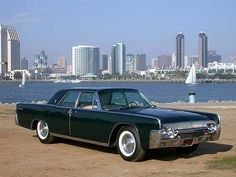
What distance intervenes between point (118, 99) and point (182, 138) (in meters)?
1.93

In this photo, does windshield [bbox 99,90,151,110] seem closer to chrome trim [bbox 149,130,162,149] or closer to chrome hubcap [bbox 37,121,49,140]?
chrome trim [bbox 149,130,162,149]

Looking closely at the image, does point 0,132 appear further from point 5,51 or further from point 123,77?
point 123,77

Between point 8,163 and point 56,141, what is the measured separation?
2899mm

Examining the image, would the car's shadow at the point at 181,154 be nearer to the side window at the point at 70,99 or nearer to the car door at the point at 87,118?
the car door at the point at 87,118

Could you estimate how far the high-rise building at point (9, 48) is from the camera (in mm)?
160500

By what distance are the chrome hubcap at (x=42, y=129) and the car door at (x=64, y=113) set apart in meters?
0.46

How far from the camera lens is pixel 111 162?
32.1 feet

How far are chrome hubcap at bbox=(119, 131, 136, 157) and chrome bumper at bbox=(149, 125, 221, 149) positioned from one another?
0.52 metres

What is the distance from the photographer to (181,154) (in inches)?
424

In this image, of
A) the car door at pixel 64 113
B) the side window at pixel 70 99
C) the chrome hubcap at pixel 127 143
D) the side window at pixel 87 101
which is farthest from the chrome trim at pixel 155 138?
the side window at pixel 70 99

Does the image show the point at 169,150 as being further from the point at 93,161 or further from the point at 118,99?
the point at 93,161

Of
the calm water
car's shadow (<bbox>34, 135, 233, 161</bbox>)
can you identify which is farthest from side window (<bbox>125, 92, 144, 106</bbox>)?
the calm water

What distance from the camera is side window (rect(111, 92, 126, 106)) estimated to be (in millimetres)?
10938

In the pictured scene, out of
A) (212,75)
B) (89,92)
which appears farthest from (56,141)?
(212,75)
